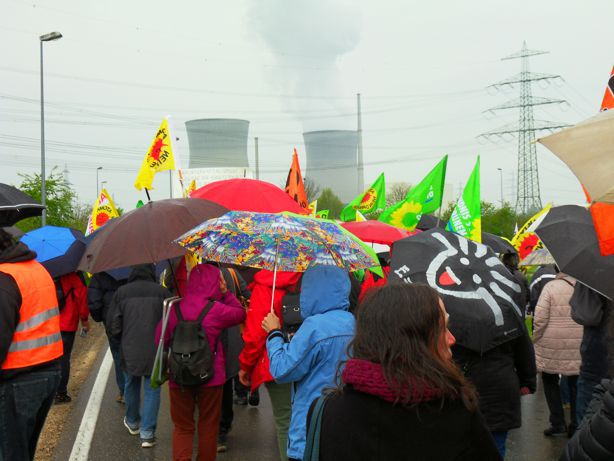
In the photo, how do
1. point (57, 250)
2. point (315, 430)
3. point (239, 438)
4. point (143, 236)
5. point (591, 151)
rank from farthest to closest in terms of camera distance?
1. point (57, 250)
2. point (239, 438)
3. point (143, 236)
4. point (591, 151)
5. point (315, 430)

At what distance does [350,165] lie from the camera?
236 ft

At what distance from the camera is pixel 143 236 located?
5176 mm

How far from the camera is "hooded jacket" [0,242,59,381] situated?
12.8ft

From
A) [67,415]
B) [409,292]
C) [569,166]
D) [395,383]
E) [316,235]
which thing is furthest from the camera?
[67,415]

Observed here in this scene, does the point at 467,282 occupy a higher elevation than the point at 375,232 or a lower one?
lower

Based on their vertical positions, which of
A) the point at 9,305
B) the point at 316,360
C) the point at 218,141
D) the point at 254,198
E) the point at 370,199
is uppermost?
the point at 218,141

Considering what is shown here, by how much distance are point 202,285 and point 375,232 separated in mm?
3309

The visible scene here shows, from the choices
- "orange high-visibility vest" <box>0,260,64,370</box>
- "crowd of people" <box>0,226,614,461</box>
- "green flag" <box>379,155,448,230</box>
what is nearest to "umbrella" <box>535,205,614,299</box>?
"crowd of people" <box>0,226,614,461</box>

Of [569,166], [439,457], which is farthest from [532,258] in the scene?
[439,457]

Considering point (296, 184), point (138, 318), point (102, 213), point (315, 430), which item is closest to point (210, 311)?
point (138, 318)

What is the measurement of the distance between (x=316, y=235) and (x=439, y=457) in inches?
90.4

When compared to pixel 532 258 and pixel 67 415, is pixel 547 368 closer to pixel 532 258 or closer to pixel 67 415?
pixel 532 258

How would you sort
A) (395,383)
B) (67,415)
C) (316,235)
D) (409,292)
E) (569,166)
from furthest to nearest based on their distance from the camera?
(67,415) < (316,235) < (569,166) < (409,292) < (395,383)

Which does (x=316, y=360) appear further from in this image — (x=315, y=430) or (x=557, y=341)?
(x=557, y=341)
